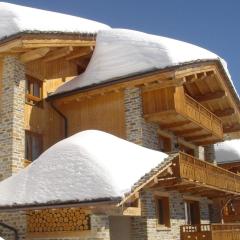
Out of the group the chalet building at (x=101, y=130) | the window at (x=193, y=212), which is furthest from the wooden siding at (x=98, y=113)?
the window at (x=193, y=212)

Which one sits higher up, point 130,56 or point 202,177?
point 130,56

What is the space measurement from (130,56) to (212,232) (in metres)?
7.64

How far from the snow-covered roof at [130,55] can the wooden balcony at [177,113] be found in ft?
3.64

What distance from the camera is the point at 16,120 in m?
18.0

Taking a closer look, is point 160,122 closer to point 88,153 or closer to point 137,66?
point 137,66

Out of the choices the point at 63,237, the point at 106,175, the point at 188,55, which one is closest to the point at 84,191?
the point at 106,175

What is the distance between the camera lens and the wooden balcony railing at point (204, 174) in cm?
1691

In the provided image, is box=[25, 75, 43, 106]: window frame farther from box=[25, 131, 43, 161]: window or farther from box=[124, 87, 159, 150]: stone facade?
box=[124, 87, 159, 150]: stone facade

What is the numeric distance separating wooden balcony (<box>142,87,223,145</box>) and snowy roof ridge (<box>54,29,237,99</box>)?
1.09m

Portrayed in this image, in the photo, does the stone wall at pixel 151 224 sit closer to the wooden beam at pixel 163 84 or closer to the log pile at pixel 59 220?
the wooden beam at pixel 163 84

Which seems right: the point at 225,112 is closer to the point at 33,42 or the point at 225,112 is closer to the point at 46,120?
the point at 46,120

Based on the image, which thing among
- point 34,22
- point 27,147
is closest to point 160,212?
point 27,147

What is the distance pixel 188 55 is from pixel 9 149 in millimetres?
7622

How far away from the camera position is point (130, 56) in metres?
20.3
